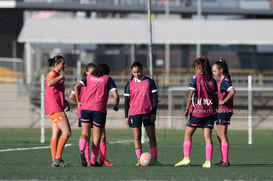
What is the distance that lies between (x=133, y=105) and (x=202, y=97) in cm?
120

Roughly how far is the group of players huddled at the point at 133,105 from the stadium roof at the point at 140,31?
67.5 ft

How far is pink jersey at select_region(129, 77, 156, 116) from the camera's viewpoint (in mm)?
12000

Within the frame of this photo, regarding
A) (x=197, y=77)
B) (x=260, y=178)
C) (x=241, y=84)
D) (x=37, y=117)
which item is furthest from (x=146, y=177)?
(x=241, y=84)

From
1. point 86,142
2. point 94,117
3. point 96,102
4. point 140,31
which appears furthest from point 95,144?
point 140,31

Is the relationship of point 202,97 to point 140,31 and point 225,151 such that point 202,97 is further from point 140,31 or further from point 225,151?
point 140,31

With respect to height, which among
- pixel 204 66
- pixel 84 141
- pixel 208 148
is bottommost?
pixel 208 148

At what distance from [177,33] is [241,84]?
5.66 meters

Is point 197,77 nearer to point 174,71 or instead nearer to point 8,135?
point 8,135

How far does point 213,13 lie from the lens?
40.6 meters

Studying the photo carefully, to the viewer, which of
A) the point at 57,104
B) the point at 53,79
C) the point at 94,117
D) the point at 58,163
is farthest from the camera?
the point at 94,117

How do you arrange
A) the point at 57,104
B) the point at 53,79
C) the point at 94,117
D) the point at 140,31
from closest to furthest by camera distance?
1. the point at 53,79
2. the point at 57,104
3. the point at 94,117
4. the point at 140,31

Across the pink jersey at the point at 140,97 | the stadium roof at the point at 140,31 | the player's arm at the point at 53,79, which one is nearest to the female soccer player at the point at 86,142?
the player's arm at the point at 53,79

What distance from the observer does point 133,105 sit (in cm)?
1206

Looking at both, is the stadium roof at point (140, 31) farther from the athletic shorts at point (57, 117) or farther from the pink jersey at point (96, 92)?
the athletic shorts at point (57, 117)
